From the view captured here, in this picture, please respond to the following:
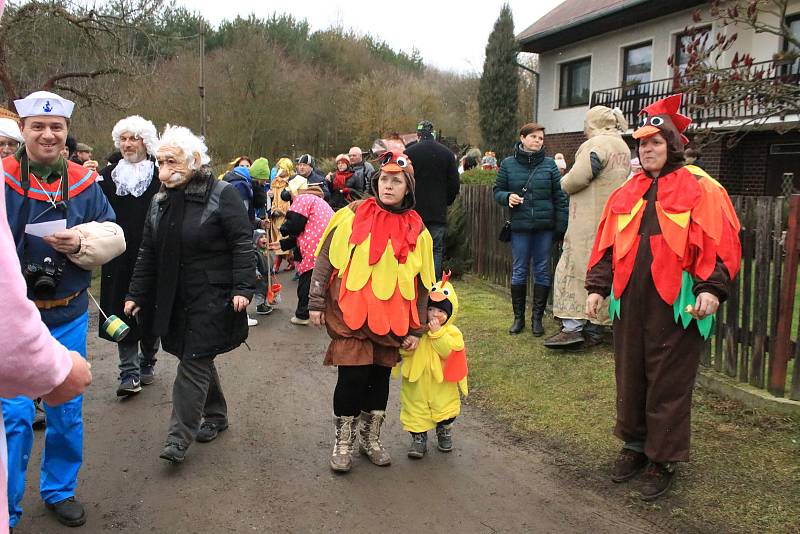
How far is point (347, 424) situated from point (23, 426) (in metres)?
1.83

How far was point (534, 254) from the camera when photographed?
7141mm

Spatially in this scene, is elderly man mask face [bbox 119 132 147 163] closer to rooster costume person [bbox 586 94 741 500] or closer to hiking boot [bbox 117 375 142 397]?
hiking boot [bbox 117 375 142 397]

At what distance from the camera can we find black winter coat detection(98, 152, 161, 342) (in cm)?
561

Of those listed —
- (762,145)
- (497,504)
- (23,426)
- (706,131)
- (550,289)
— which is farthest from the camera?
(762,145)

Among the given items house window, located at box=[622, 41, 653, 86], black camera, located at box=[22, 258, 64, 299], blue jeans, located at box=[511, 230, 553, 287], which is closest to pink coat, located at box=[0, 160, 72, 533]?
black camera, located at box=[22, 258, 64, 299]

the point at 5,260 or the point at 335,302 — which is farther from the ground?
the point at 5,260

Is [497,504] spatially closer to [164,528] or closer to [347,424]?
[347,424]

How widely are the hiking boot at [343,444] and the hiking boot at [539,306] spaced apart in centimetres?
330

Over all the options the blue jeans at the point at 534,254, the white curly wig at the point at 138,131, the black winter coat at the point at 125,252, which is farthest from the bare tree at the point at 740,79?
the black winter coat at the point at 125,252

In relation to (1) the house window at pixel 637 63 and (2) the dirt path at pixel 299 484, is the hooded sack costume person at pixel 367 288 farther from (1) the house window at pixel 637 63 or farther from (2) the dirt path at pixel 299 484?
(1) the house window at pixel 637 63

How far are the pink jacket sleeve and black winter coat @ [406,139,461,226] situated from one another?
6682 mm

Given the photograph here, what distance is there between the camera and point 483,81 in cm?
3659

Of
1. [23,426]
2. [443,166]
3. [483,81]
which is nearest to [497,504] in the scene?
[23,426]

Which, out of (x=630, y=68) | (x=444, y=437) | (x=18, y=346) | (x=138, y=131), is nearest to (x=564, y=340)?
(x=444, y=437)
